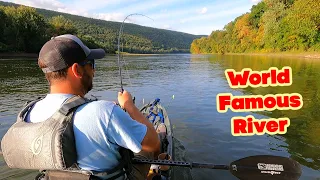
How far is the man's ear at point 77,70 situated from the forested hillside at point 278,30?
198 feet

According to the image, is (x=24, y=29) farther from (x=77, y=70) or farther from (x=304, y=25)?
(x=77, y=70)

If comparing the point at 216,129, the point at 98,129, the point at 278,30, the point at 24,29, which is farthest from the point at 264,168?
the point at 278,30

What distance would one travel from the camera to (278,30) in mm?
69688

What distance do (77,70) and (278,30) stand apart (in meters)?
74.8

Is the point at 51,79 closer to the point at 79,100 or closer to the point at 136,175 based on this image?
the point at 79,100

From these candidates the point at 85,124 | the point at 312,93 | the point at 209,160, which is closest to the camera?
the point at 85,124

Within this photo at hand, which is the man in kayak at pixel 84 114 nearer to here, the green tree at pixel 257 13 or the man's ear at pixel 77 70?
the man's ear at pixel 77 70

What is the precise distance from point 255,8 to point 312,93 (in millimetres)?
91354

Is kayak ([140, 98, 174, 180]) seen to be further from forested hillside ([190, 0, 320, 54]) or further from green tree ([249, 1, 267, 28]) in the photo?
green tree ([249, 1, 267, 28])

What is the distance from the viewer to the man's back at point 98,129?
2.58m

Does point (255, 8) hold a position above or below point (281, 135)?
above

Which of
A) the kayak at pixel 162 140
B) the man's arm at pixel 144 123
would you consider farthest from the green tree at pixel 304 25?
the man's arm at pixel 144 123

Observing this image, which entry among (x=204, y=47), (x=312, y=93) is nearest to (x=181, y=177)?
(x=312, y=93)

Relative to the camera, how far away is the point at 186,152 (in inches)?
312
